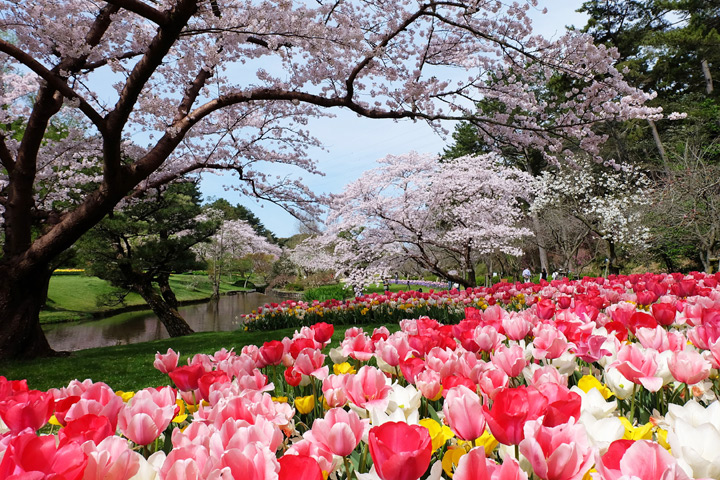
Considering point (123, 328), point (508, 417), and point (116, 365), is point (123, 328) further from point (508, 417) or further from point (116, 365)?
point (508, 417)

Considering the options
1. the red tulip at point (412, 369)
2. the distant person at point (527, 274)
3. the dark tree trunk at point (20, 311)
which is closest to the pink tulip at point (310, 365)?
the red tulip at point (412, 369)

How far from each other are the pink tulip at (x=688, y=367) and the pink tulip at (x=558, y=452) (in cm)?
64

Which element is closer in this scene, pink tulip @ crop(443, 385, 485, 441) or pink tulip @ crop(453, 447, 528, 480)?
pink tulip @ crop(453, 447, 528, 480)

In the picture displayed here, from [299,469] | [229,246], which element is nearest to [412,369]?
[299,469]

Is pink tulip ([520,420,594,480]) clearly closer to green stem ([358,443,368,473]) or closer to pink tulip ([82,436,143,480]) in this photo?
green stem ([358,443,368,473])

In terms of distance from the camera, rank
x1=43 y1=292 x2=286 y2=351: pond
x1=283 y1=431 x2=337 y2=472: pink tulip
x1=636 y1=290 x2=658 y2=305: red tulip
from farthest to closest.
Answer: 1. x1=43 y1=292 x2=286 y2=351: pond
2. x1=636 y1=290 x2=658 y2=305: red tulip
3. x1=283 y1=431 x2=337 y2=472: pink tulip

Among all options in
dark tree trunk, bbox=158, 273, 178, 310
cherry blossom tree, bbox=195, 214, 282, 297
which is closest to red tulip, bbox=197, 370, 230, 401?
dark tree trunk, bbox=158, 273, 178, 310

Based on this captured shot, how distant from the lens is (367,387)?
A: 1.20 m

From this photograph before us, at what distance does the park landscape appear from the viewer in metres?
0.89

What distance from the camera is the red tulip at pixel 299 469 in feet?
2.23

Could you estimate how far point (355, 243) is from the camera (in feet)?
40.6

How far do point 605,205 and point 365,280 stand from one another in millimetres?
12557

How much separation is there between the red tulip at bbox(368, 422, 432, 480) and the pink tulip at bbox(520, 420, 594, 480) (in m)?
0.20

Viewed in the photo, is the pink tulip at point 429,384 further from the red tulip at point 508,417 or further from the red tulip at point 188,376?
the red tulip at point 188,376
